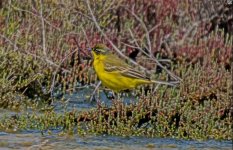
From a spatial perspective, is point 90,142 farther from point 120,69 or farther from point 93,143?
point 120,69

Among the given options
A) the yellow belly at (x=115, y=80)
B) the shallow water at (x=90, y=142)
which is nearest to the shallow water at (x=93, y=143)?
the shallow water at (x=90, y=142)

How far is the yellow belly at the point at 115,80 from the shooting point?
916cm

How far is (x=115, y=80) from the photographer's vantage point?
917 cm

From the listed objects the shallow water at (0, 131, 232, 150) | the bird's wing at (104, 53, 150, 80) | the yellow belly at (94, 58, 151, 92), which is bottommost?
the shallow water at (0, 131, 232, 150)

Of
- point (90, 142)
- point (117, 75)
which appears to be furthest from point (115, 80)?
point (90, 142)

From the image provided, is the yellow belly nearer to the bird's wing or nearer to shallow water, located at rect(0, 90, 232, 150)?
the bird's wing

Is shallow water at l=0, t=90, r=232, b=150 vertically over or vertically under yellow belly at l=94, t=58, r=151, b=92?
under

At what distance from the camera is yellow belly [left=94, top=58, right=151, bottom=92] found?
9.16 metres

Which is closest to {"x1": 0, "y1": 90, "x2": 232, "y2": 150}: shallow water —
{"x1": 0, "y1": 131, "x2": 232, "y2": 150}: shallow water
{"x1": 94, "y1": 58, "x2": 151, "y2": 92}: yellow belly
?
{"x1": 0, "y1": 131, "x2": 232, "y2": 150}: shallow water

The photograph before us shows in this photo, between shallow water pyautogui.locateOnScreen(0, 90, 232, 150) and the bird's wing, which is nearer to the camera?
shallow water pyautogui.locateOnScreen(0, 90, 232, 150)

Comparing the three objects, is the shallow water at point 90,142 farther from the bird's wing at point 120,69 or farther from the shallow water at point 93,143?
the bird's wing at point 120,69

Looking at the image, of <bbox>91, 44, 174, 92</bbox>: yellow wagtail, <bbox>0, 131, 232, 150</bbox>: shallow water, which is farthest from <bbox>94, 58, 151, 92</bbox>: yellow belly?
<bbox>0, 131, 232, 150</bbox>: shallow water

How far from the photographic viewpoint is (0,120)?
27.2 feet

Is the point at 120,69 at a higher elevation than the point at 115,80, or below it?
higher
